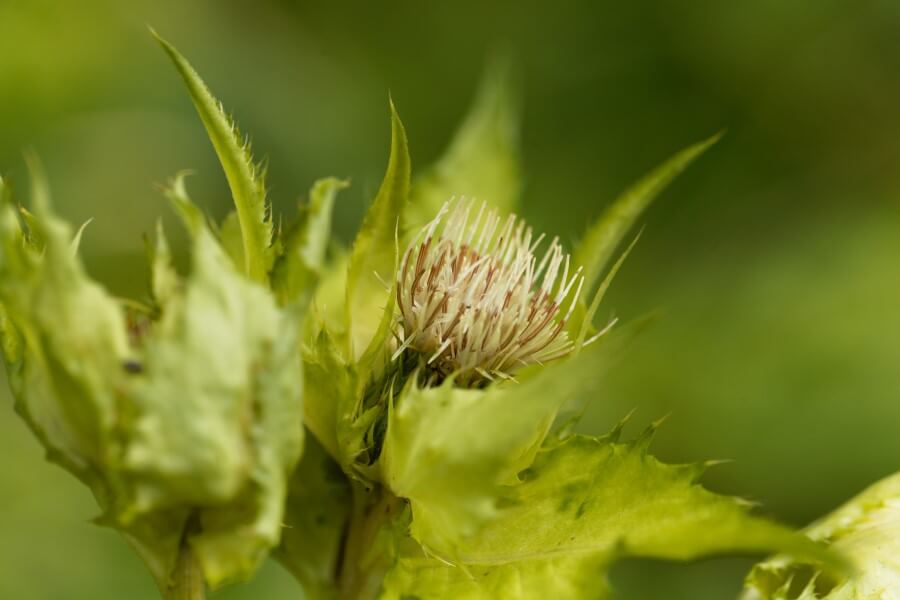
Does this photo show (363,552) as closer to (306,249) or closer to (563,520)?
(563,520)

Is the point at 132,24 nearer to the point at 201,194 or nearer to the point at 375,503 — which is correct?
the point at 201,194

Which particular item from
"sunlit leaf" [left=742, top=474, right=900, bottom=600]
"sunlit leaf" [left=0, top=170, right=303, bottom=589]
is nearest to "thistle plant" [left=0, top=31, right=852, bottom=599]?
"sunlit leaf" [left=0, top=170, right=303, bottom=589]

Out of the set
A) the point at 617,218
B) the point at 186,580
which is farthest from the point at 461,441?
the point at 617,218

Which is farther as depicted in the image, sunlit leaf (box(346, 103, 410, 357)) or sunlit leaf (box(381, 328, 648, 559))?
sunlit leaf (box(346, 103, 410, 357))

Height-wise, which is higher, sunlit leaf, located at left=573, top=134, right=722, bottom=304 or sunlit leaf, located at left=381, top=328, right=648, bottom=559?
sunlit leaf, located at left=573, top=134, right=722, bottom=304

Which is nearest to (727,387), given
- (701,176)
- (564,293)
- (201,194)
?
(701,176)

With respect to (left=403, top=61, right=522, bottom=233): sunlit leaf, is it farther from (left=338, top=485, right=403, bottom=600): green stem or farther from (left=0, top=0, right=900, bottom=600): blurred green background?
(left=0, top=0, right=900, bottom=600): blurred green background
